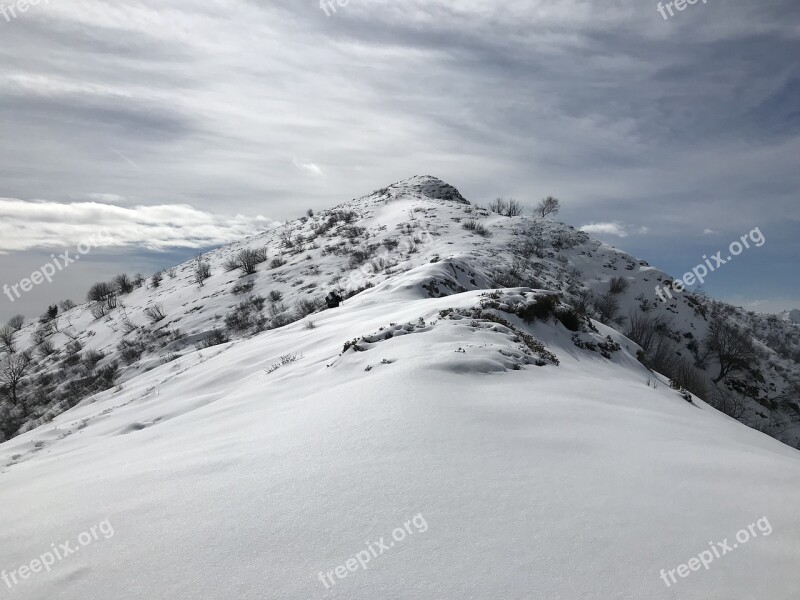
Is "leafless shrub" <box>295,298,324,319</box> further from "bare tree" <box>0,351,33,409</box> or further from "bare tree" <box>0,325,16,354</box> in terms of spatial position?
"bare tree" <box>0,325,16,354</box>

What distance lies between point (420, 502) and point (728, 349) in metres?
24.7

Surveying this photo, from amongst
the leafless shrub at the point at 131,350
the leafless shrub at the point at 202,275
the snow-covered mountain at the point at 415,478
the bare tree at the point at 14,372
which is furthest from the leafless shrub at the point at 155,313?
the snow-covered mountain at the point at 415,478

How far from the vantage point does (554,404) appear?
186 inches

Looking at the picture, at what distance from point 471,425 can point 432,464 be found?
836mm

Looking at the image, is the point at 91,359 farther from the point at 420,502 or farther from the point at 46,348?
the point at 420,502

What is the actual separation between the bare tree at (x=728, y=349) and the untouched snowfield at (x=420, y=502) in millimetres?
18627

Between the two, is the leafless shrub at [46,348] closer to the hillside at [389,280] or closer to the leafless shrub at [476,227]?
the hillside at [389,280]

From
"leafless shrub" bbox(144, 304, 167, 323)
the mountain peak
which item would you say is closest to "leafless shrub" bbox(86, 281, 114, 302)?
"leafless shrub" bbox(144, 304, 167, 323)

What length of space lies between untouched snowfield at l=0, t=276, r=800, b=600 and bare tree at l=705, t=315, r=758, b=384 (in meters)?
18.6

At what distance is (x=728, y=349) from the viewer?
20938 millimetres

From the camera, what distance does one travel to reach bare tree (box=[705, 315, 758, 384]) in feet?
67.2

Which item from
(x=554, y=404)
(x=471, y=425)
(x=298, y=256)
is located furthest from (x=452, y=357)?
(x=298, y=256)

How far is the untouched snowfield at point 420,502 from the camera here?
7.07 ft

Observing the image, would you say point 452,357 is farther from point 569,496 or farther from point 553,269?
point 553,269
